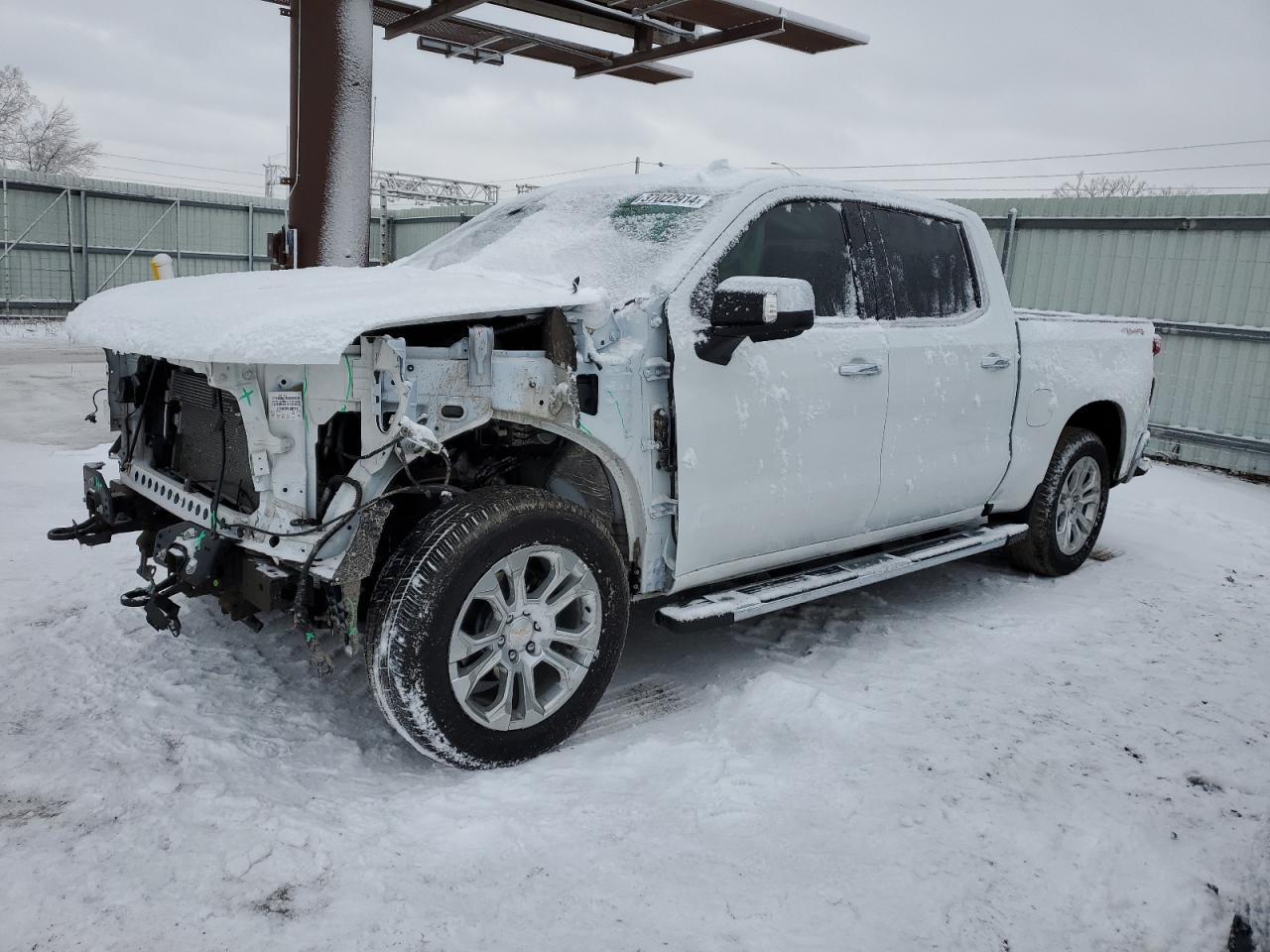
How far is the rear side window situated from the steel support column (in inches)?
157

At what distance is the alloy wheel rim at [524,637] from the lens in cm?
298

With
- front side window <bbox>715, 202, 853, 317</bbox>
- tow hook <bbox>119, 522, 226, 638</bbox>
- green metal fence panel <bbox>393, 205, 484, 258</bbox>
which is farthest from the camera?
green metal fence panel <bbox>393, 205, 484, 258</bbox>

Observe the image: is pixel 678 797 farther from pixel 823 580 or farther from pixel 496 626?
pixel 823 580

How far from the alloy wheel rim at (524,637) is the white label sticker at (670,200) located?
149 cm

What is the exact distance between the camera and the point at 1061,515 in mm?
5457

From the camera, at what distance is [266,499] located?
2.90m

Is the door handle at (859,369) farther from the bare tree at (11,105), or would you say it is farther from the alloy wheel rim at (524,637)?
the bare tree at (11,105)

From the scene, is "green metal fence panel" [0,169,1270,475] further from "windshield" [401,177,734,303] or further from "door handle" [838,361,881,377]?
"door handle" [838,361,881,377]

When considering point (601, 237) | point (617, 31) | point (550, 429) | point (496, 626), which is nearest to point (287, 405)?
point (550, 429)

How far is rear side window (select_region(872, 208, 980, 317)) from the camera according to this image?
14.1 ft

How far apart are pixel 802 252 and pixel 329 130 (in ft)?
13.5

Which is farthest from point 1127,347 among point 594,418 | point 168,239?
point 168,239

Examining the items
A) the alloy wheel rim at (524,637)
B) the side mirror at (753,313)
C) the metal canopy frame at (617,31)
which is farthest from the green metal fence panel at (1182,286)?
the alloy wheel rim at (524,637)

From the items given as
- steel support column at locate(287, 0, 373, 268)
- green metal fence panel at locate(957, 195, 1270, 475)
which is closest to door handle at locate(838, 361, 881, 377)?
A: steel support column at locate(287, 0, 373, 268)
